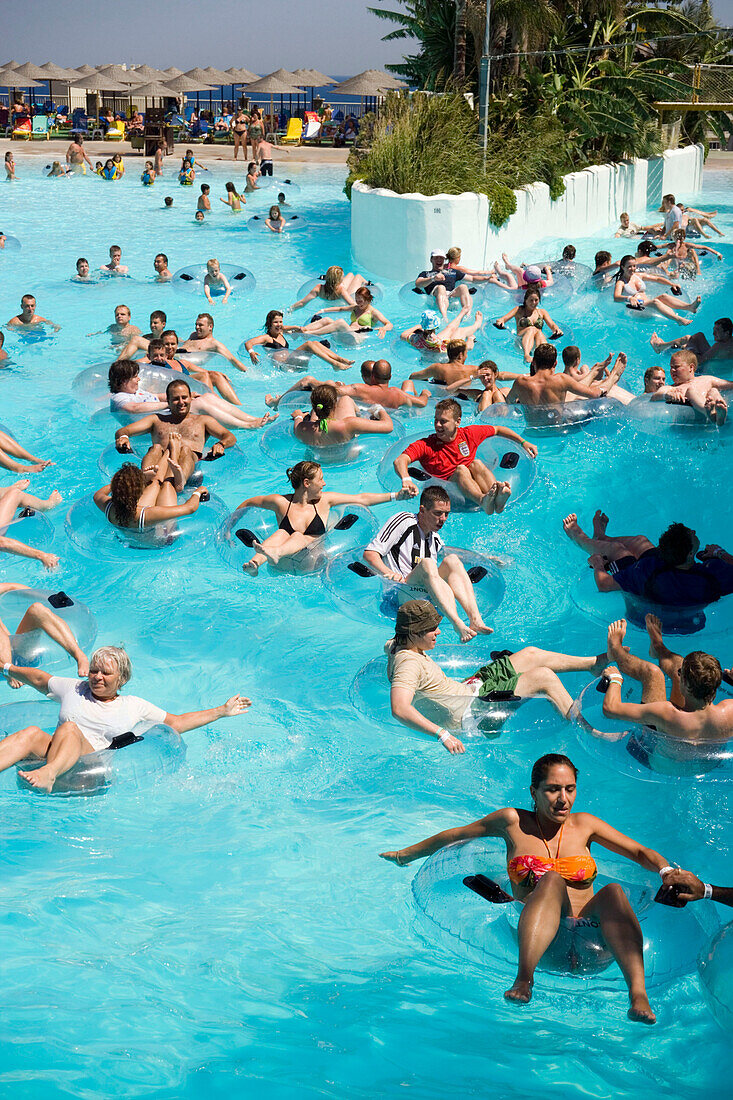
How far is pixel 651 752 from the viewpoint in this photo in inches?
225

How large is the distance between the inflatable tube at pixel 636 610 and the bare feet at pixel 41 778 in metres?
3.95

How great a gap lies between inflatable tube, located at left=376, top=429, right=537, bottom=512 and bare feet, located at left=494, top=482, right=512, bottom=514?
6.7 inches

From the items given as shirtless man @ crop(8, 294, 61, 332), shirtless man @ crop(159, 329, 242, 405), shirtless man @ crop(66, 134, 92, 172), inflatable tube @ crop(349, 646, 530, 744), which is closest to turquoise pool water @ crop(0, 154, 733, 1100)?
inflatable tube @ crop(349, 646, 530, 744)

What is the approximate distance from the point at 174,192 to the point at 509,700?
22.6m

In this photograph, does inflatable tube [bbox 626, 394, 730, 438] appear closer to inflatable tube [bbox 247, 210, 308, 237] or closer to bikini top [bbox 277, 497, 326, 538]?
bikini top [bbox 277, 497, 326, 538]

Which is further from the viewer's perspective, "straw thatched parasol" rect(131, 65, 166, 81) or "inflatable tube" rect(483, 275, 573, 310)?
"straw thatched parasol" rect(131, 65, 166, 81)

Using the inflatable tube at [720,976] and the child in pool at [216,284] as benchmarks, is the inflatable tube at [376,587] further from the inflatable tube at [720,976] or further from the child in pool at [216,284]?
the child in pool at [216,284]

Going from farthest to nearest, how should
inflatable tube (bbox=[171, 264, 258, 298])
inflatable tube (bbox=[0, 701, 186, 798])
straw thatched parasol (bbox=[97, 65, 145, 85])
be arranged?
straw thatched parasol (bbox=[97, 65, 145, 85]) < inflatable tube (bbox=[171, 264, 258, 298]) < inflatable tube (bbox=[0, 701, 186, 798])

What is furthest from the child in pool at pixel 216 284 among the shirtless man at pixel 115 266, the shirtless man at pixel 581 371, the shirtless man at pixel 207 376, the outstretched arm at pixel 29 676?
the outstretched arm at pixel 29 676

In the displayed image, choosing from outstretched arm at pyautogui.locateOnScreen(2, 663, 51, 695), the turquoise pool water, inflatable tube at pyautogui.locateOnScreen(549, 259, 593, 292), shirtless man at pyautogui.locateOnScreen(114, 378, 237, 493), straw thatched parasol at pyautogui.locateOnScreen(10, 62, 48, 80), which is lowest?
the turquoise pool water

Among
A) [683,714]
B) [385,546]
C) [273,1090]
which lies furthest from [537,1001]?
[385,546]

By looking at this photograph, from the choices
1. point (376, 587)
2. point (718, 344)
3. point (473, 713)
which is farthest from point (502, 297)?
point (473, 713)

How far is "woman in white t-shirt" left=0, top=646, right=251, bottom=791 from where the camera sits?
5652 mm

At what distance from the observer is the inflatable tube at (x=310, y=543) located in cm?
802
